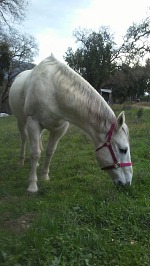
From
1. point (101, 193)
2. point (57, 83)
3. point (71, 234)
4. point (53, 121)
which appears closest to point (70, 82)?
point (57, 83)

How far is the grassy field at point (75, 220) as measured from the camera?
2627 millimetres

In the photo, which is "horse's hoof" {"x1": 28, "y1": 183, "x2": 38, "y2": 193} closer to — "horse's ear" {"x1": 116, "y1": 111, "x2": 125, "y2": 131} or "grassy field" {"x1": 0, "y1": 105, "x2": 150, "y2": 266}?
"grassy field" {"x1": 0, "y1": 105, "x2": 150, "y2": 266}

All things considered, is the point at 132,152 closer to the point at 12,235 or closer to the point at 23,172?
the point at 23,172

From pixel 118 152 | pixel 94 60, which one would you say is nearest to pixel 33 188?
pixel 118 152

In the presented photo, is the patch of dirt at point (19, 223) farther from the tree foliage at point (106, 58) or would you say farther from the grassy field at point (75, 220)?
the tree foliage at point (106, 58)

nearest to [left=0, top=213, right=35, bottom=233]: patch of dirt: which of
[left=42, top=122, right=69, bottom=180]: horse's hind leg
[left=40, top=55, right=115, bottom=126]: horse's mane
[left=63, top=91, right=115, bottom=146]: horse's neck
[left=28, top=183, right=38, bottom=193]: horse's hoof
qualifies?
[left=28, top=183, right=38, bottom=193]: horse's hoof

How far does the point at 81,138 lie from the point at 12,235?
6.71 m

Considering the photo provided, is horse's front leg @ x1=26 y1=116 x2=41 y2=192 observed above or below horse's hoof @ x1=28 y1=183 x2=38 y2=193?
above

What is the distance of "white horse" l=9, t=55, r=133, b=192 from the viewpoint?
4.24 m

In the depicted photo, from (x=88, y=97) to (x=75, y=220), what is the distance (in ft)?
5.95

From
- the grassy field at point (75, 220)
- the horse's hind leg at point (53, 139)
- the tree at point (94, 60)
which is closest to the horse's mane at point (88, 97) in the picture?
the horse's hind leg at point (53, 139)

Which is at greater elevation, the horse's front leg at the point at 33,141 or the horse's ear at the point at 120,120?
the horse's ear at the point at 120,120

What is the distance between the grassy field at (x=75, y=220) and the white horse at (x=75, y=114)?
39cm

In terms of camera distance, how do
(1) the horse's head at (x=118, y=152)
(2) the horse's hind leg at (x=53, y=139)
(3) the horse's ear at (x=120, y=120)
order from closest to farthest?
(3) the horse's ear at (x=120, y=120)
(1) the horse's head at (x=118, y=152)
(2) the horse's hind leg at (x=53, y=139)
